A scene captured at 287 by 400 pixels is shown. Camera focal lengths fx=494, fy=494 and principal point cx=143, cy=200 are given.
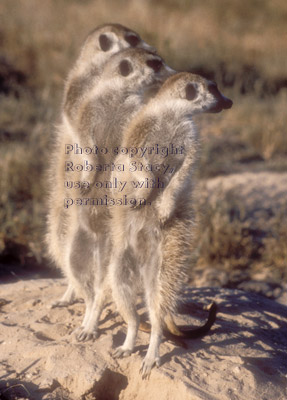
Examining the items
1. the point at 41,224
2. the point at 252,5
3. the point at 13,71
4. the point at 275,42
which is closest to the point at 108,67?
the point at 41,224

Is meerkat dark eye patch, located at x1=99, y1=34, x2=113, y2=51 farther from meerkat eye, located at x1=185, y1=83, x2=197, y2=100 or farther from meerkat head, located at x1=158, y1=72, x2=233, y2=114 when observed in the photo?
meerkat eye, located at x1=185, y1=83, x2=197, y2=100

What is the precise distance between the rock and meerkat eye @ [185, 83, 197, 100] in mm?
1295

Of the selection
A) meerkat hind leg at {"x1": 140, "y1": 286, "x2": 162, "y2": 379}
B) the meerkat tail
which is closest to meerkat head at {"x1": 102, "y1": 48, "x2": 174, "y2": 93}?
meerkat hind leg at {"x1": 140, "y1": 286, "x2": 162, "y2": 379}

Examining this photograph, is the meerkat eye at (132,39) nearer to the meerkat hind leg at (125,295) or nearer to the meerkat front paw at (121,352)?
the meerkat hind leg at (125,295)

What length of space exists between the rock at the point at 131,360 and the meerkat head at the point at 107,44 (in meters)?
1.56

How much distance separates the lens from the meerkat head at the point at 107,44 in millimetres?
3137

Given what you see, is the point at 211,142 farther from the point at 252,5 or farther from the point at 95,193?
the point at 252,5

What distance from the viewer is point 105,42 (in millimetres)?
3152

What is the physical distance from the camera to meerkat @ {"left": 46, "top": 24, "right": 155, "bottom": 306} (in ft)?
9.68

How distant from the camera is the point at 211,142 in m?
6.43

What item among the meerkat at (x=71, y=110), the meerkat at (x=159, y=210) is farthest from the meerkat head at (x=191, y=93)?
the meerkat at (x=71, y=110)

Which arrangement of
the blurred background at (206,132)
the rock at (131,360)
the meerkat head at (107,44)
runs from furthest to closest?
the blurred background at (206,132), the meerkat head at (107,44), the rock at (131,360)

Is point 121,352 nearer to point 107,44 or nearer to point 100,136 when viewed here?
point 100,136

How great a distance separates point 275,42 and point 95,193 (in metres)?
10.7
